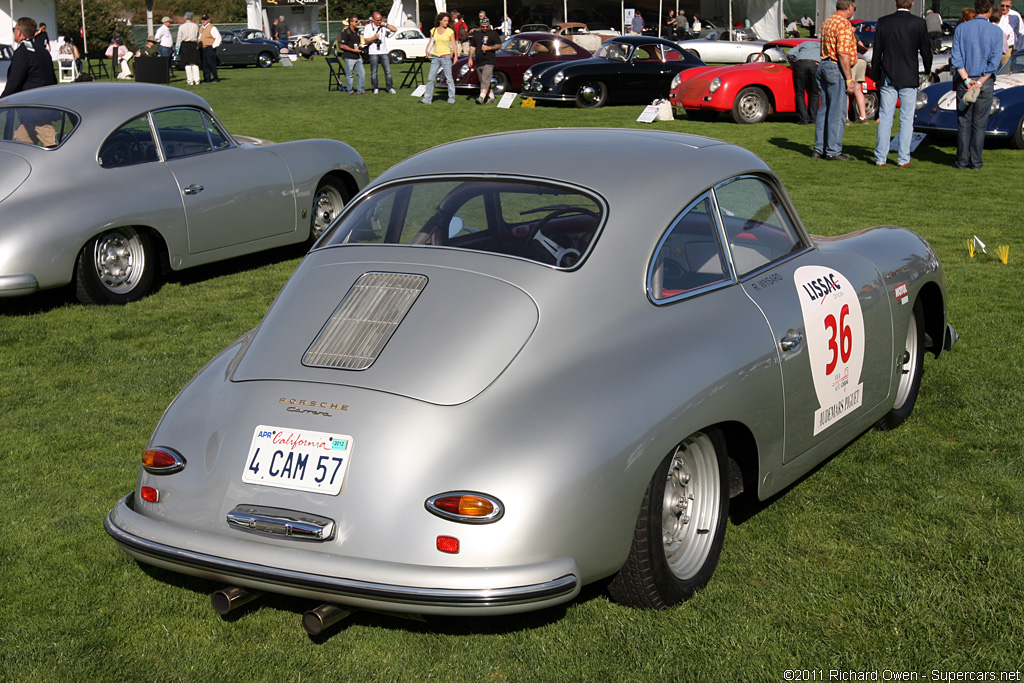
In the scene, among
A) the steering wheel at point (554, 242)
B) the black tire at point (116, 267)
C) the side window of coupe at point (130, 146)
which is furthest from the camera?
the side window of coupe at point (130, 146)

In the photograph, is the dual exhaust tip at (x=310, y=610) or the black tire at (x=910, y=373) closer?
the dual exhaust tip at (x=310, y=610)

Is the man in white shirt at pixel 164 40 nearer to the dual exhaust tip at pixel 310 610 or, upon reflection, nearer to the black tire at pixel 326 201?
the black tire at pixel 326 201

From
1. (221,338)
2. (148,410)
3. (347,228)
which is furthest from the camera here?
A: (221,338)

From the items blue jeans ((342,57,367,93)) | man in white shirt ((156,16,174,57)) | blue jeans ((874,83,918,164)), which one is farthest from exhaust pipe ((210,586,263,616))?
man in white shirt ((156,16,174,57))

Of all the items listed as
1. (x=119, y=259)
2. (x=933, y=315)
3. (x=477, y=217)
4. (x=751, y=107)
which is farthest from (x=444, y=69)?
(x=477, y=217)

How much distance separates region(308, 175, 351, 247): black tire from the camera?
9594mm

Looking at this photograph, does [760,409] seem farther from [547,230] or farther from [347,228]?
[347,228]

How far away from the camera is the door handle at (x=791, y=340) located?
396cm

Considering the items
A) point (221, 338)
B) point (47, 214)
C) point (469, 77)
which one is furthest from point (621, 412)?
point (469, 77)

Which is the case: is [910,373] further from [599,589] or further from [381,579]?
[381,579]

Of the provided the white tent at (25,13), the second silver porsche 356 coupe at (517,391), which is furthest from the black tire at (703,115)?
the white tent at (25,13)

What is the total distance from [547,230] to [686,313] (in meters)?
0.61

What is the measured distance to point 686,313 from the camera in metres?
3.73

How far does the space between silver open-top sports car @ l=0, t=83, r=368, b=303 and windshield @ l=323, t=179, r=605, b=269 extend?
4055 mm
